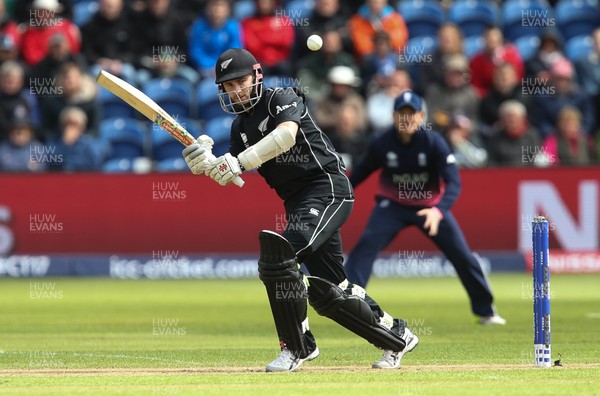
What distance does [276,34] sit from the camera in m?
19.6

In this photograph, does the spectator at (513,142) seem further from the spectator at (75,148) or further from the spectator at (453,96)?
the spectator at (75,148)

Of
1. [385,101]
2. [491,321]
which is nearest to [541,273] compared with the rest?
[491,321]

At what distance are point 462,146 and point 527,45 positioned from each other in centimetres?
350

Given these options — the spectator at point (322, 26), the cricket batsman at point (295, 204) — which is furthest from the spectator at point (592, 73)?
the cricket batsman at point (295, 204)

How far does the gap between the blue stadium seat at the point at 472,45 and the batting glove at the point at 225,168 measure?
42.5ft

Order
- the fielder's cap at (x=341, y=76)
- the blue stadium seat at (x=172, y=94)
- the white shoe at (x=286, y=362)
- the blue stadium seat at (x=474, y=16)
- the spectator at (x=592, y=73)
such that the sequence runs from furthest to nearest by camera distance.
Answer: the blue stadium seat at (x=474, y=16)
the spectator at (x=592, y=73)
the blue stadium seat at (x=172, y=94)
the fielder's cap at (x=341, y=76)
the white shoe at (x=286, y=362)

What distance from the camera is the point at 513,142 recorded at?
1841cm

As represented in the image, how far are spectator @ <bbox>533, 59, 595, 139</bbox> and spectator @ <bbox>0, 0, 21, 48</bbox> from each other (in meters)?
8.30

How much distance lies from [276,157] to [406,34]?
12.3 meters

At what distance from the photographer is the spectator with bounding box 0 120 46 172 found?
1794 cm

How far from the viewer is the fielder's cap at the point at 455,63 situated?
18.8 meters

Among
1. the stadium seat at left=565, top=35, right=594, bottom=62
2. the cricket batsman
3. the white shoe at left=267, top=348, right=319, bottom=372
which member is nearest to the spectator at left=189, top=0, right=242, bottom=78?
the stadium seat at left=565, top=35, right=594, bottom=62

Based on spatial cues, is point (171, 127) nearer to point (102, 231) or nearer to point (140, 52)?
point (102, 231)

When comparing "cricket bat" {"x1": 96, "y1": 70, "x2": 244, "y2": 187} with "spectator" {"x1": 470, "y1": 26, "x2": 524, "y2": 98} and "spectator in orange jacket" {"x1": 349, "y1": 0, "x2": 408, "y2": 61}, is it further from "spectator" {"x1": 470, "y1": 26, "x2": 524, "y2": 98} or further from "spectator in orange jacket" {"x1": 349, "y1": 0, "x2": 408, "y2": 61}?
"spectator" {"x1": 470, "y1": 26, "x2": 524, "y2": 98}
